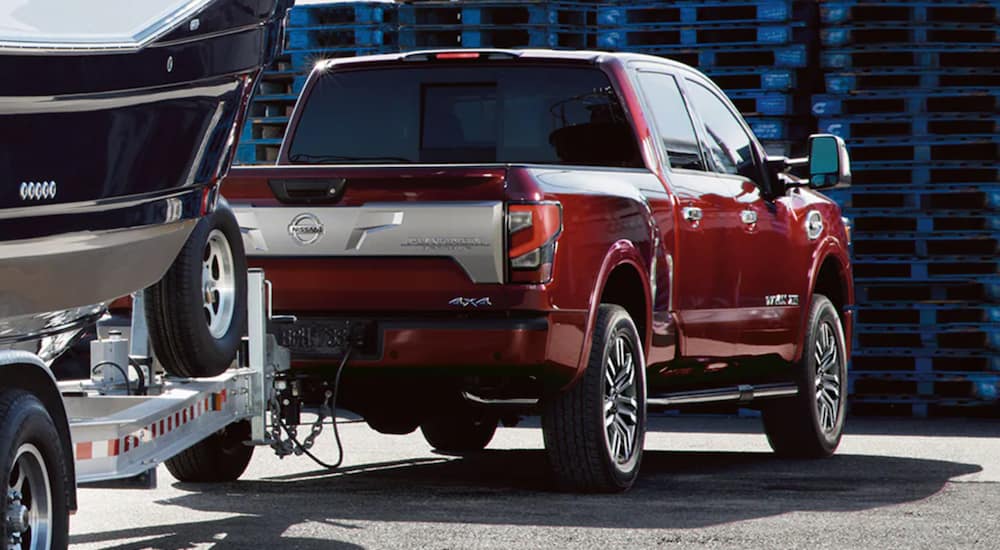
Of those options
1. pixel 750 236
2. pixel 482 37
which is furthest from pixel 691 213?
pixel 482 37

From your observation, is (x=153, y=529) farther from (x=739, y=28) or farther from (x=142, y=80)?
(x=739, y=28)

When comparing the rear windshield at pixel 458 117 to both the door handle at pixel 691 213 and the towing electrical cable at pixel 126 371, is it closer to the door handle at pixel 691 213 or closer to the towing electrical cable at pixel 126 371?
the door handle at pixel 691 213

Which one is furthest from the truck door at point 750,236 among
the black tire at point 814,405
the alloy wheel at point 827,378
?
the alloy wheel at point 827,378

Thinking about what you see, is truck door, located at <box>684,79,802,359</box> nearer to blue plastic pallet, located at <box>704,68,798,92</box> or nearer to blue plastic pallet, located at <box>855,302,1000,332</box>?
blue plastic pallet, located at <box>704,68,798,92</box>

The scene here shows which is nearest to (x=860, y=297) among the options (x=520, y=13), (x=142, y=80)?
(x=520, y=13)

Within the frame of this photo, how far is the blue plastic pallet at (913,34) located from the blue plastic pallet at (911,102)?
0.35 metres

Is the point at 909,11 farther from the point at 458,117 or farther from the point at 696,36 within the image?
the point at 458,117

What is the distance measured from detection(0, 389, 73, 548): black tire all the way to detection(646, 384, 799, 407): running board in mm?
4044

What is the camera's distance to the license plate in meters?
8.35

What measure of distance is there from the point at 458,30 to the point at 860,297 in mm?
3451

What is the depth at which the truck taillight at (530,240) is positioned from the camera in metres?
8.11

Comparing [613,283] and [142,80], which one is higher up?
[142,80]

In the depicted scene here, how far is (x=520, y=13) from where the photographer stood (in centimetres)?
1434

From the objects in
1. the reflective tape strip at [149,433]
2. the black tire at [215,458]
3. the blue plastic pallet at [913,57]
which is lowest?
the black tire at [215,458]
